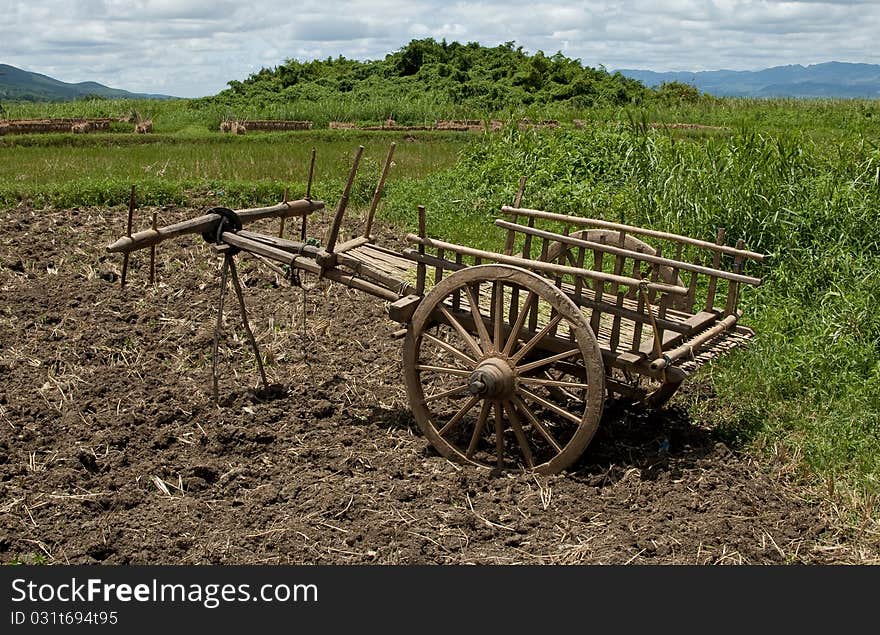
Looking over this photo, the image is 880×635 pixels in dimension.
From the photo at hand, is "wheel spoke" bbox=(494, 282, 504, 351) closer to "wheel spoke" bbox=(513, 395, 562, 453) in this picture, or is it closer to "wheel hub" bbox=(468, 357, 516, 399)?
"wheel hub" bbox=(468, 357, 516, 399)

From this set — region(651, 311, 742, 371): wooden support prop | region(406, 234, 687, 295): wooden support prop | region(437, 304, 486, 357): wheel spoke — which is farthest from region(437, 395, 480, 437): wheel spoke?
region(651, 311, 742, 371): wooden support prop

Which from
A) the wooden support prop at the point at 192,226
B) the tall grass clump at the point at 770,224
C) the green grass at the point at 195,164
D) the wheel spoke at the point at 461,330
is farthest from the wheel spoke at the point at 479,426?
the green grass at the point at 195,164

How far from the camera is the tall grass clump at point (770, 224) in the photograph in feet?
17.0

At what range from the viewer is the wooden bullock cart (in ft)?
14.0

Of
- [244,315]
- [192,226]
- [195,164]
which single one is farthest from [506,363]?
[195,164]

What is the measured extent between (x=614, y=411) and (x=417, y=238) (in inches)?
63.8

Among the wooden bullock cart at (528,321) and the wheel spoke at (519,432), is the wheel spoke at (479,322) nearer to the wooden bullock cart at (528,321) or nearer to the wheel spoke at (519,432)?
the wooden bullock cart at (528,321)

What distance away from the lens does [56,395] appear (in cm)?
572

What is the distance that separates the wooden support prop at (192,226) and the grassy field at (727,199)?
2.79 m

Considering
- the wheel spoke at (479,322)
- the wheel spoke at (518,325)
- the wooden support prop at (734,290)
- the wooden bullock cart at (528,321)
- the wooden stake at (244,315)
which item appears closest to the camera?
the wooden bullock cart at (528,321)

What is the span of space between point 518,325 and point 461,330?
33 cm

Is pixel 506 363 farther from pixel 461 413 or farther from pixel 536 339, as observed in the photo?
pixel 461 413

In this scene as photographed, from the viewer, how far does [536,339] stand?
4371 mm

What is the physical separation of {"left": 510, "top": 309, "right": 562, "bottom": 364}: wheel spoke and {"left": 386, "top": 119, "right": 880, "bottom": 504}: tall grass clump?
149cm
